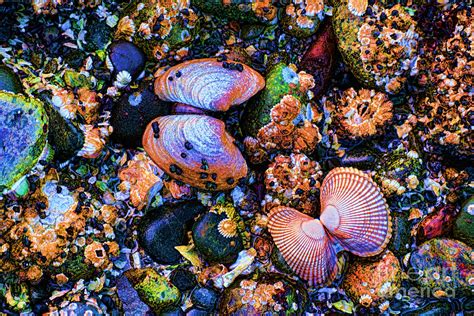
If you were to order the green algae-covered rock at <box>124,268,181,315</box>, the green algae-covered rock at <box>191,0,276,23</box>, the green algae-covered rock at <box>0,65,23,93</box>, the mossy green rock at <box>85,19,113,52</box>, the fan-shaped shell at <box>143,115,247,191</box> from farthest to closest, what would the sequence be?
the mossy green rock at <box>85,19,113,52</box> < the green algae-covered rock at <box>191,0,276,23</box> < the green algae-covered rock at <box>124,268,181,315</box> < the fan-shaped shell at <box>143,115,247,191</box> < the green algae-covered rock at <box>0,65,23,93</box>

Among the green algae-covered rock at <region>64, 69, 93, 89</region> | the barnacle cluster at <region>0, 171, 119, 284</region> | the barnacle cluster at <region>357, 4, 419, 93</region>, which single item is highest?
the barnacle cluster at <region>357, 4, 419, 93</region>

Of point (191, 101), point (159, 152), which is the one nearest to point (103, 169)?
point (159, 152)

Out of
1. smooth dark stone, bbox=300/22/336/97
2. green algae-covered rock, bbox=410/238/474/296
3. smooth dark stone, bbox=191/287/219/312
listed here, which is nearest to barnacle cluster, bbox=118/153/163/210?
smooth dark stone, bbox=191/287/219/312

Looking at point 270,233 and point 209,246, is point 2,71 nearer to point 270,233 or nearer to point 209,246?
point 209,246

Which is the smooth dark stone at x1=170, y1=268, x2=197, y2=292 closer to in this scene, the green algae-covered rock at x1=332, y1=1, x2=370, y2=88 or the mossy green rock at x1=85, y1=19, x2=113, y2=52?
the mossy green rock at x1=85, y1=19, x2=113, y2=52

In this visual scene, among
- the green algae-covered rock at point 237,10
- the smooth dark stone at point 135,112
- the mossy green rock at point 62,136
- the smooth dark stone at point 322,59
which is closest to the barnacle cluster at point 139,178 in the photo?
the smooth dark stone at point 135,112

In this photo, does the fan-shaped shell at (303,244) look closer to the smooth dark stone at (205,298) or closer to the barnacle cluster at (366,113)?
the smooth dark stone at (205,298)

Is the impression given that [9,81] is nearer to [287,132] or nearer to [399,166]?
[287,132]

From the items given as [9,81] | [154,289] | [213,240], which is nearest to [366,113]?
[213,240]
